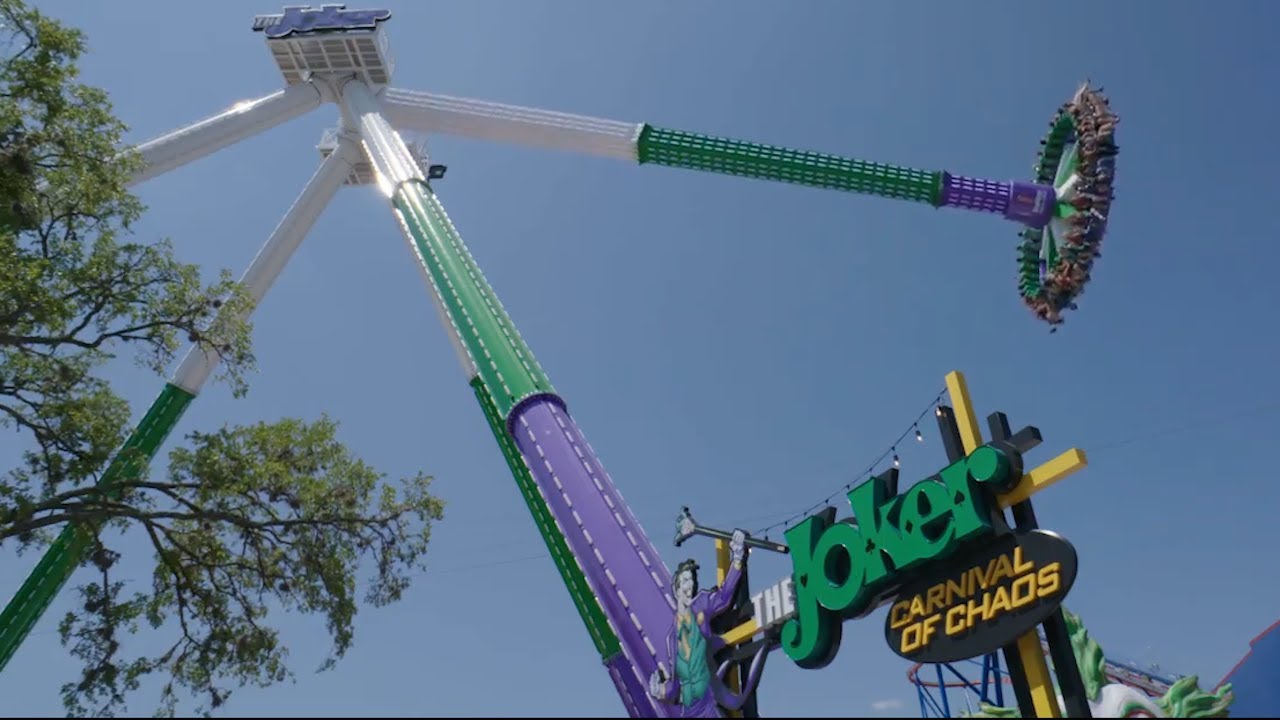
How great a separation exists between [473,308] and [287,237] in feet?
27.1

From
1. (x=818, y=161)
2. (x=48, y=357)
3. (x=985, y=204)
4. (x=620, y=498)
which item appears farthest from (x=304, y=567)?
(x=985, y=204)

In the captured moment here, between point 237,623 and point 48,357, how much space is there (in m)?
6.01

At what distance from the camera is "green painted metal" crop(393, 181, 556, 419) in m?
16.0

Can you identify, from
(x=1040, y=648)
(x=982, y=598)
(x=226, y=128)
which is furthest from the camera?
(x=226, y=128)

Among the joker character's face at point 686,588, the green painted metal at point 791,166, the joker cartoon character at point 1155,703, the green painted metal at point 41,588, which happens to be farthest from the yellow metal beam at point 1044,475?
the green painted metal at point 41,588

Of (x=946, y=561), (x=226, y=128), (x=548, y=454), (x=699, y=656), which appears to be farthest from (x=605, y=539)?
(x=226, y=128)

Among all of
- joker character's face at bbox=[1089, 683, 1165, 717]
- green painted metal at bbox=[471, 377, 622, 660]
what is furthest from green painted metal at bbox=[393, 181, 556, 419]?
joker character's face at bbox=[1089, 683, 1165, 717]

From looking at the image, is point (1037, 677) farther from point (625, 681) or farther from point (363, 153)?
point (363, 153)

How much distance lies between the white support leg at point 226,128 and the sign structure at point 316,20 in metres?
1.55

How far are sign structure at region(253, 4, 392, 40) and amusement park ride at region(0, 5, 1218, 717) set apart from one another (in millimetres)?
63

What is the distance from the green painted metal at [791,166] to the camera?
2127 cm

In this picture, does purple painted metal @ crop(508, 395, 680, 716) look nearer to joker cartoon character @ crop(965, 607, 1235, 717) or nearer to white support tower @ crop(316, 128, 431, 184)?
joker cartoon character @ crop(965, 607, 1235, 717)

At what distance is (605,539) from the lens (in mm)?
13148

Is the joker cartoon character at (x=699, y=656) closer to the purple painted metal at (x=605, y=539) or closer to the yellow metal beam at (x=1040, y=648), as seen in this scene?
the purple painted metal at (x=605, y=539)
